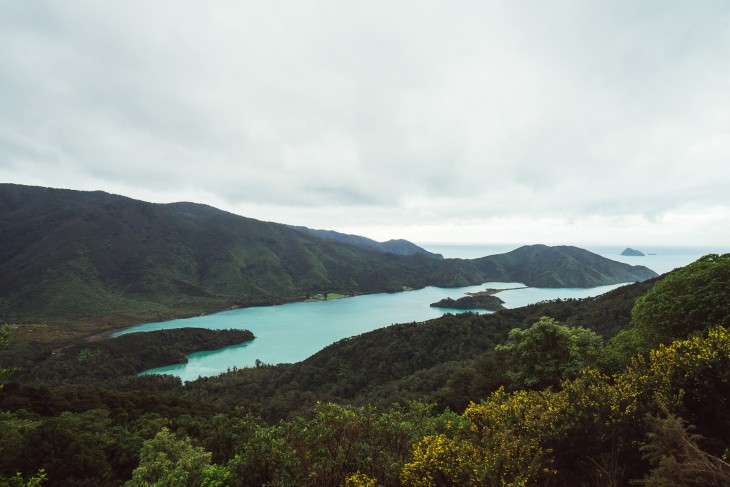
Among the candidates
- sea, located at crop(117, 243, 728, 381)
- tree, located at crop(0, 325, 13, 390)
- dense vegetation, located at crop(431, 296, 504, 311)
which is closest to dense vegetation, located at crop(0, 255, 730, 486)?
tree, located at crop(0, 325, 13, 390)

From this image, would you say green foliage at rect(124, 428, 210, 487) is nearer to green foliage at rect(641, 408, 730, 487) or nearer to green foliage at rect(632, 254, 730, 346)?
green foliage at rect(641, 408, 730, 487)

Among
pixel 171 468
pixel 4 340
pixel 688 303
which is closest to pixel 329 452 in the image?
pixel 171 468

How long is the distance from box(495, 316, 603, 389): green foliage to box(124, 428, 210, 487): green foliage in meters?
15.6

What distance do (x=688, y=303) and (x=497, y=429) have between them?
15.0 meters

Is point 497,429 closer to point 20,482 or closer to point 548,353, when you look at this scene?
point 20,482

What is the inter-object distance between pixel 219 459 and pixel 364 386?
Result: 38449 mm

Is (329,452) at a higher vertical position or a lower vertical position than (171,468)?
higher

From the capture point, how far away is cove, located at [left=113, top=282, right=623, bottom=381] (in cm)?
8856

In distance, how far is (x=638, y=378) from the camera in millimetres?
8297

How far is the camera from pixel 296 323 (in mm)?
131875

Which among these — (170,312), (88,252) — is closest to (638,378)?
(170,312)

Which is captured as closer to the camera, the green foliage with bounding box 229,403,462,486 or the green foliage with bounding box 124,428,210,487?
the green foliage with bounding box 229,403,462,486

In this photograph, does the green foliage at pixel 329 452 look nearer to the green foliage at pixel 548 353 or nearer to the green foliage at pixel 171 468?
the green foliage at pixel 171 468

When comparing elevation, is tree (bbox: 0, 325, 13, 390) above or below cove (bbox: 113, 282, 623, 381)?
above
